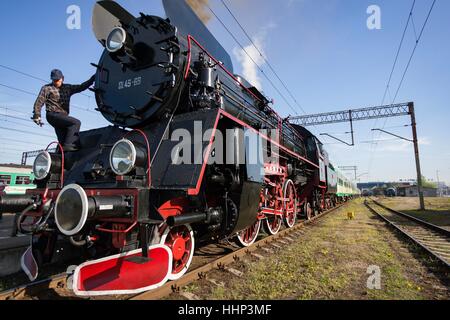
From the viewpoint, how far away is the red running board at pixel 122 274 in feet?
8.55

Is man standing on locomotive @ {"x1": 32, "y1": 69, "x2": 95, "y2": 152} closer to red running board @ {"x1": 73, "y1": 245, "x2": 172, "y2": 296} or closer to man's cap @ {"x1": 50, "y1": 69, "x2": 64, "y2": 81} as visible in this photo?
man's cap @ {"x1": 50, "y1": 69, "x2": 64, "y2": 81}

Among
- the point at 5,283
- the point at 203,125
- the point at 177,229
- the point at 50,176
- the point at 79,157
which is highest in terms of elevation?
the point at 203,125

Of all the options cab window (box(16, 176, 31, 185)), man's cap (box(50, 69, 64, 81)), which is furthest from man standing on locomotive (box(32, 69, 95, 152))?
cab window (box(16, 176, 31, 185))

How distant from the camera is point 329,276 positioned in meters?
3.86

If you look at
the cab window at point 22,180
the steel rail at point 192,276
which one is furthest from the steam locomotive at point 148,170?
the cab window at point 22,180

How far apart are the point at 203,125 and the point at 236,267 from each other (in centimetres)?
211

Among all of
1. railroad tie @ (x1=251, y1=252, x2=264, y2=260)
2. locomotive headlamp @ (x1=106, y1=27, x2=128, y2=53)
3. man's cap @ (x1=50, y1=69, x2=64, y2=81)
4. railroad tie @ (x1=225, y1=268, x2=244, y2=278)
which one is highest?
locomotive headlamp @ (x1=106, y1=27, x2=128, y2=53)

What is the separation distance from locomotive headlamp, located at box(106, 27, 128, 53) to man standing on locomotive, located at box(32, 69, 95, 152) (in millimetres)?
949

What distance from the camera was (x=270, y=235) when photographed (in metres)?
6.55

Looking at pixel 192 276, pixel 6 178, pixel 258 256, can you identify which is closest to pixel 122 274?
pixel 192 276

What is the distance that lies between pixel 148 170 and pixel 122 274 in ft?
A: 3.67

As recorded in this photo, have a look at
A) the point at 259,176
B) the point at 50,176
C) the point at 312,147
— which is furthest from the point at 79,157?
the point at 312,147

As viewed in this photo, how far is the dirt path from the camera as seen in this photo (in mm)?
3246
